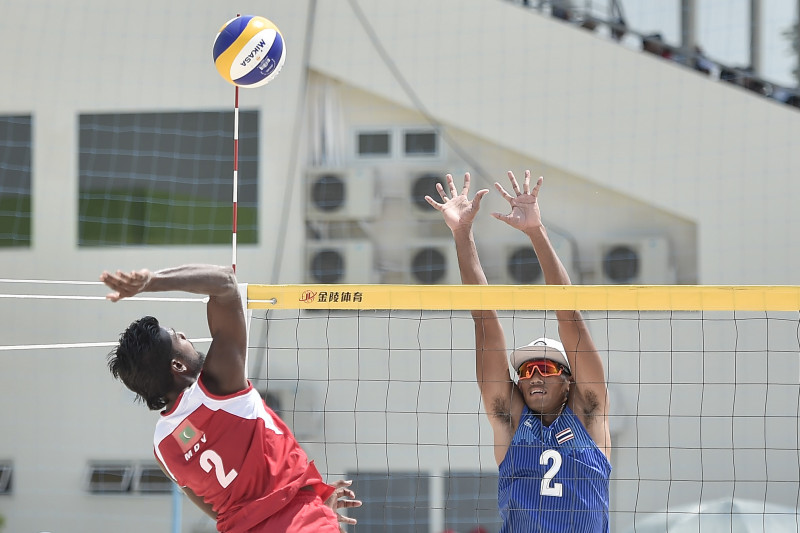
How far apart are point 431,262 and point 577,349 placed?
587cm

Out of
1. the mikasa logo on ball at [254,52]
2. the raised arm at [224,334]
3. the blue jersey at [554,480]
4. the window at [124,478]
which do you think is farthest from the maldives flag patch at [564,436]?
the window at [124,478]

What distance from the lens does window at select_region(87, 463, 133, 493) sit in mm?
8953

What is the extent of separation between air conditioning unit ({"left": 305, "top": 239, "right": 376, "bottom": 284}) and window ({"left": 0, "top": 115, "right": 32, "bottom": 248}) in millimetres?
2824

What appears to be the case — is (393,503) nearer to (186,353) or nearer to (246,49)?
(246,49)

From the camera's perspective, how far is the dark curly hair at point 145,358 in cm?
255

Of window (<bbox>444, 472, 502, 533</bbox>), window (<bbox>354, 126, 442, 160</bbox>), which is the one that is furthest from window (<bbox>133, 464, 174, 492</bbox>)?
window (<bbox>354, 126, 442, 160</bbox>)

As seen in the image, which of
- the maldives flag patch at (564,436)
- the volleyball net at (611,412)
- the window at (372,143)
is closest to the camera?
the maldives flag patch at (564,436)

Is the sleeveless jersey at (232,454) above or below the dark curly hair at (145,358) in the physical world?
below

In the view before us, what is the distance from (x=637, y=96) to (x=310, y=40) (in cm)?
312

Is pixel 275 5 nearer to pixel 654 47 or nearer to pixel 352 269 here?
pixel 352 269

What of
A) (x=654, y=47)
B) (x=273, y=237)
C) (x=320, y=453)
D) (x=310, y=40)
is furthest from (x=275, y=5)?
(x=320, y=453)

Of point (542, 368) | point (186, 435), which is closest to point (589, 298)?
point (542, 368)

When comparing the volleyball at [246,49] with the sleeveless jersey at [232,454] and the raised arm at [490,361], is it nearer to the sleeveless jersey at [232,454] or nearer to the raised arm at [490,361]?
the raised arm at [490,361]

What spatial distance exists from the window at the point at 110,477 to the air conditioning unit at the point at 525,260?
3988 millimetres
